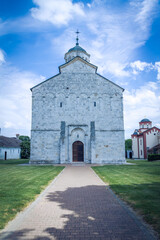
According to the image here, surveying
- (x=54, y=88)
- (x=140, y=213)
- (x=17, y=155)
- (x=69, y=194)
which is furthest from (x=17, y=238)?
(x=17, y=155)

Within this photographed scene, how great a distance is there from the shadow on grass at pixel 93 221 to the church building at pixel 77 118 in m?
18.4

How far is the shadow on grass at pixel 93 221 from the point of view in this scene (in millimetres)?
4406

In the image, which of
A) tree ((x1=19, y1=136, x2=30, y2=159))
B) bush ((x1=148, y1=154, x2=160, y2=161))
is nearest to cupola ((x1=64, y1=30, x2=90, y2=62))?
bush ((x1=148, y1=154, x2=160, y2=161))

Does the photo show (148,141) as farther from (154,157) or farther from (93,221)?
(93,221)

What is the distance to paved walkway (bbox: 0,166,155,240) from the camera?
4.42 meters

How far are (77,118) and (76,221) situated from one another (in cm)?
2219

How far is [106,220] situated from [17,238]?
8.33ft

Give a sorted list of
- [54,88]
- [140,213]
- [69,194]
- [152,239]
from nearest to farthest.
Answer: [152,239] < [140,213] < [69,194] < [54,88]

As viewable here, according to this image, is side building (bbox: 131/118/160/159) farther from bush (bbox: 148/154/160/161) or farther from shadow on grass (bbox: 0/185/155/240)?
shadow on grass (bbox: 0/185/155/240)

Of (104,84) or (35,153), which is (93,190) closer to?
(35,153)

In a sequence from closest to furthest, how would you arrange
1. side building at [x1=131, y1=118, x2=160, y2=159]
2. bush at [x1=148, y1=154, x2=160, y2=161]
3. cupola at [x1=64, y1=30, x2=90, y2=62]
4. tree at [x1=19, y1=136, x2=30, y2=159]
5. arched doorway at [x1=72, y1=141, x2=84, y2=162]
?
arched doorway at [x1=72, y1=141, x2=84, y2=162]
bush at [x1=148, y1=154, x2=160, y2=161]
cupola at [x1=64, y1=30, x2=90, y2=62]
side building at [x1=131, y1=118, x2=160, y2=159]
tree at [x1=19, y1=136, x2=30, y2=159]

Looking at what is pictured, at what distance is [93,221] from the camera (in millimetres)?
5266

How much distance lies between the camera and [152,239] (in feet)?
13.8

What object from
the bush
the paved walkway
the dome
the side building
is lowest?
the bush
